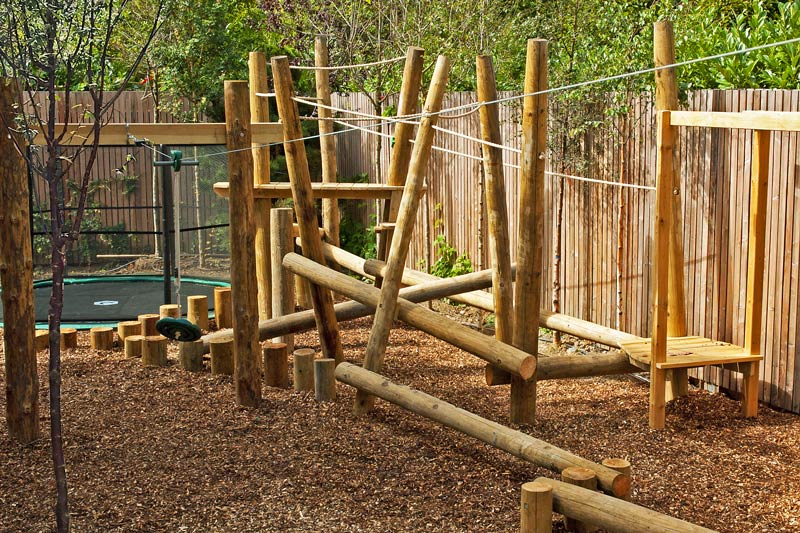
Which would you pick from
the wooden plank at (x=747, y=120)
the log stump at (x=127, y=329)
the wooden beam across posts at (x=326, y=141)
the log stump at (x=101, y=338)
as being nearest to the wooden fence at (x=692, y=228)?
the wooden plank at (x=747, y=120)

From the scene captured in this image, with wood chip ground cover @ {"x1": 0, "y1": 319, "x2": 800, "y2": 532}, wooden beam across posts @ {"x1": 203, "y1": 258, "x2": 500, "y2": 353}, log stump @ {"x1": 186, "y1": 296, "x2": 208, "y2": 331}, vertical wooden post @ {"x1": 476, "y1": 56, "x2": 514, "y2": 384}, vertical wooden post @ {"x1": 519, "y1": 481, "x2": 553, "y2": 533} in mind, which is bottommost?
wood chip ground cover @ {"x1": 0, "y1": 319, "x2": 800, "y2": 532}

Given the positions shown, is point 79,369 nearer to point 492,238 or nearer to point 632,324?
point 492,238

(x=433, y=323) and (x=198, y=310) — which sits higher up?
(x=433, y=323)

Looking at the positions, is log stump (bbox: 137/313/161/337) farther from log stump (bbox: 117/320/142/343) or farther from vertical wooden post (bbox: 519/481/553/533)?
vertical wooden post (bbox: 519/481/553/533)

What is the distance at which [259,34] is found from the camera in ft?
53.4

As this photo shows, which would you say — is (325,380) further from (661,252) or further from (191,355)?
(661,252)

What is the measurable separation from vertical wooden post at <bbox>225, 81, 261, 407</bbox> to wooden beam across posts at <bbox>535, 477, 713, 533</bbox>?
9.13ft

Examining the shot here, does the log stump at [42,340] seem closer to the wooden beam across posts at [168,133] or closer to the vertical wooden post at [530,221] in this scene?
the wooden beam across posts at [168,133]

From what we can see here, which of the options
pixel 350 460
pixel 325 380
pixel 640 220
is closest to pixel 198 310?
pixel 325 380

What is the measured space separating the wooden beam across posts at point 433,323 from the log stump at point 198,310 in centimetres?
188

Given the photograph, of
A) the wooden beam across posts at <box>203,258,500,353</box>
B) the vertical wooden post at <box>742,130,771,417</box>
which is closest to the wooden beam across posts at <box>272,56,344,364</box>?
the wooden beam across posts at <box>203,258,500,353</box>

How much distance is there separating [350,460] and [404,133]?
3249 mm

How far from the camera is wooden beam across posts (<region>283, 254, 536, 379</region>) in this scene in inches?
254

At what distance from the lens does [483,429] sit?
5969mm
